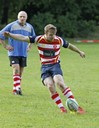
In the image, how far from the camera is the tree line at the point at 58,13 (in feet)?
179

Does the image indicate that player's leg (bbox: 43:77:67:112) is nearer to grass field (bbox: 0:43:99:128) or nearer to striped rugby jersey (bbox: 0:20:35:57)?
grass field (bbox: 0:43:99:128)

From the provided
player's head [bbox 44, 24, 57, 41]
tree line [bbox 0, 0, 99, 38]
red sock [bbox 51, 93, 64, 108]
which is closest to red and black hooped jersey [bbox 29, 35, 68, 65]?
player's head [bbox 44, 24, 57, 41]

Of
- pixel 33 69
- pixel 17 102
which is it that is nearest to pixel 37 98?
pixel 17 102

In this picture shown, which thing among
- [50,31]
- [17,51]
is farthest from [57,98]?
[17,51]

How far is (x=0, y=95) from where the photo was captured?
13.3 metres

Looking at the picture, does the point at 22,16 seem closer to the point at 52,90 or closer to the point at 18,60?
the point at 18,60

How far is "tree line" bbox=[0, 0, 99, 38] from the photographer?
5444 centimetres

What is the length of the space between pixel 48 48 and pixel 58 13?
46.1 m

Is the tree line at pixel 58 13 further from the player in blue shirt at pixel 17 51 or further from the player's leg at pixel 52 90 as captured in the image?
the player's leg at pixel 52 90

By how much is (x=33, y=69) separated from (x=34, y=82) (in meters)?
4.75

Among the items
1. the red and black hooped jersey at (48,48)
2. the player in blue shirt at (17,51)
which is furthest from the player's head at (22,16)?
the red and black hooped jersey at (48,48)

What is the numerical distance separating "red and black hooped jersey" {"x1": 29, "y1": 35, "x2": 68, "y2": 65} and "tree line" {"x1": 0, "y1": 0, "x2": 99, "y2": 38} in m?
42.6

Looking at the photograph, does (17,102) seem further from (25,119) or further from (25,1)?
(25,1)

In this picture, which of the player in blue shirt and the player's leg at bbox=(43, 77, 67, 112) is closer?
the player's leg at bbox=(43, 77, 67, 112)
